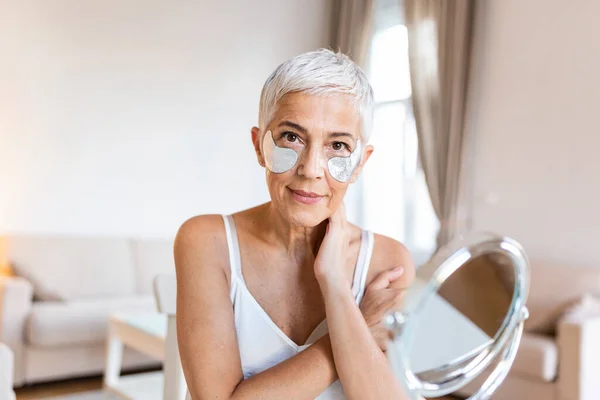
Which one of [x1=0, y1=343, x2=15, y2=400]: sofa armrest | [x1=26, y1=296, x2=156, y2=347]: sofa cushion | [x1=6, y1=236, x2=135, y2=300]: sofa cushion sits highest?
[x1=0, y1=343, x2=15, y2=400]: sofa armrest

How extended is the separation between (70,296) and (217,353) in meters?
3.00

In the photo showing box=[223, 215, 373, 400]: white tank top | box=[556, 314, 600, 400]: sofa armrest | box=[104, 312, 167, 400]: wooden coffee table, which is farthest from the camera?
box=[104, 312, 167, 400]: wooden coffee table

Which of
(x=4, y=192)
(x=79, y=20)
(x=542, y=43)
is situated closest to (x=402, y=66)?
(x=542, y=43)

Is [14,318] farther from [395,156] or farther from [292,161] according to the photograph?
[395,156]

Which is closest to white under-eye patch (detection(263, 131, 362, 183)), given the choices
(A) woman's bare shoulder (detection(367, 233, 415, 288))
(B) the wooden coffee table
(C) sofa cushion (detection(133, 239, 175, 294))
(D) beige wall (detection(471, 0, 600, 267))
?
(A) woman's bare shoulder (detection(367, 233, 415, 288))

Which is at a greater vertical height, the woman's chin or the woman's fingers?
the woman's chin

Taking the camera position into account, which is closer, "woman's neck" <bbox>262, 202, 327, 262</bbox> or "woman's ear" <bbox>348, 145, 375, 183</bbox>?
"woman's ear" <bbox>348, 145, 375, 183</bbox>

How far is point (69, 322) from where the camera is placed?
3.14 meters

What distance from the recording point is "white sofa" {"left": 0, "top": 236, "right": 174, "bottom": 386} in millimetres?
3074

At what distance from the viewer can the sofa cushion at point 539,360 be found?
8.60 ft

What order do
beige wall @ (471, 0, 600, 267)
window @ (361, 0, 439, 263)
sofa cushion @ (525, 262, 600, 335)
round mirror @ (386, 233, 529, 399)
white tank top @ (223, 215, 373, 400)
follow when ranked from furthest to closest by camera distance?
window @ (361, 0, 439, 263), beige wall @ (471, 0, 600, 267), sofa cushion @ (525, 262, 600, 335), white tank top @ (223, 215, 373, 400), round mirror @ (386, 233, 529, 399)

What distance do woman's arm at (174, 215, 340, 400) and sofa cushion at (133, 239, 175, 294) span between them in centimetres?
308

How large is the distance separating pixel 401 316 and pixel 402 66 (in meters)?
4.40

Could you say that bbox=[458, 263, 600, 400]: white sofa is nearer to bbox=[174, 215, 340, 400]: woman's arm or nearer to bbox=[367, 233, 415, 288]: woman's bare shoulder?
bbox=[367, 233, 415, 288]: woman's bare shoulder
